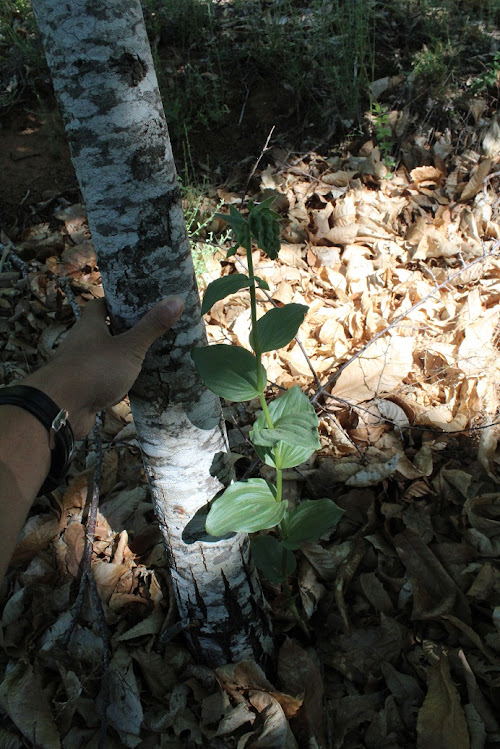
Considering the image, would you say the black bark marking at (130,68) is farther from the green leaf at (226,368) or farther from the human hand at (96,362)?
the green leaf at (226,368)

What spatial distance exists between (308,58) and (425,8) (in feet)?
2.89

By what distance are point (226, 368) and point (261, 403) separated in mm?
135

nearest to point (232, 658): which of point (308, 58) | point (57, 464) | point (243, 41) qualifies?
point (57, 464)

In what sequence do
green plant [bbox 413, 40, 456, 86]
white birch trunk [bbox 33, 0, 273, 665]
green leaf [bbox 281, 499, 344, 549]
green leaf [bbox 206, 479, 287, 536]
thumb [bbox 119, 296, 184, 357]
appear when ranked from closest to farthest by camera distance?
white birch trunk [bbox 33, 0, 273, 665] → thumb [bbox 119, 296, 184, 357] → green leaf [bbox 206, 479, 287, 536] → green leaf [bbox 281, 499, 344, 549] → green plant [bbox 413, 40, 456, 86]

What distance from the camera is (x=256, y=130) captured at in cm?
351

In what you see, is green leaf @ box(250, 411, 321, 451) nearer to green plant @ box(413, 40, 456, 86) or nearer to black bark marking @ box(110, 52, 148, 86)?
black bark marking @ box(110, 52, 148, 86)

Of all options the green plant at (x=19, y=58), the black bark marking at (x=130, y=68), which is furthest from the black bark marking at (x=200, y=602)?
the green plant at (x=19, y=58)

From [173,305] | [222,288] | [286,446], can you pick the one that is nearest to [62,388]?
[173,305]

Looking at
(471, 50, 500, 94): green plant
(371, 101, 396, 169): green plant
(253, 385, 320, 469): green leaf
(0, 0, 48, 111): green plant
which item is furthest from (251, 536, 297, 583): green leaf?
(0, 0, 48, 111): green plant

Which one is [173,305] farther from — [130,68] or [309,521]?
[309,521]

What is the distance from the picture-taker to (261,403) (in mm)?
1283

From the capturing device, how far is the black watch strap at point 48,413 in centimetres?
116

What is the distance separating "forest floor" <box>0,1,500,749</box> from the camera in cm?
157

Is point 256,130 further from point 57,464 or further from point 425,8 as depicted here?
point 57,464
